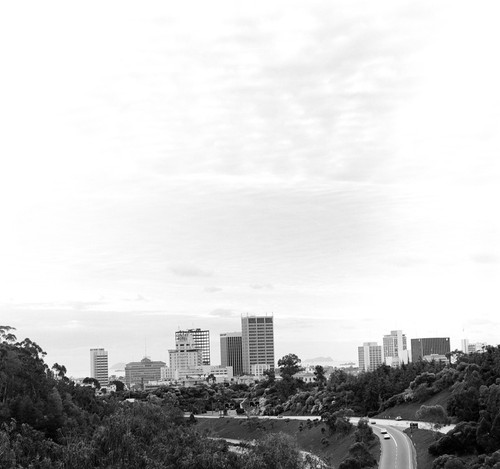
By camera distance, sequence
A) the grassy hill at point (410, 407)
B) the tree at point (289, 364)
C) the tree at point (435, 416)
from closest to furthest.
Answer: the tree at point (435, 416) → the grassy hill at point (410, 407) → the tree at point (289, 364)

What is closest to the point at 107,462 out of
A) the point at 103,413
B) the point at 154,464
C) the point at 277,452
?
the point at 154,464

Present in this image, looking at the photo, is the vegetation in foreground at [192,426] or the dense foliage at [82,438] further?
the vegetation in foreground at [192,426]

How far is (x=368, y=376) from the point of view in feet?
425

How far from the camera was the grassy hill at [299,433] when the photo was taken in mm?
84688

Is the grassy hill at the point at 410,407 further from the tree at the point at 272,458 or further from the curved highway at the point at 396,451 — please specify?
the tree at the point at 272,458

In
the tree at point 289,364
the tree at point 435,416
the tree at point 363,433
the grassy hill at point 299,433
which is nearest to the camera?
the tree at point 435,416

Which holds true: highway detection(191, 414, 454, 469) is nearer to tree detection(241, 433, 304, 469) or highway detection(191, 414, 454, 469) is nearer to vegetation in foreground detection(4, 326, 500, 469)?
vegetation in foreground detection(4, 326, 500, 469)

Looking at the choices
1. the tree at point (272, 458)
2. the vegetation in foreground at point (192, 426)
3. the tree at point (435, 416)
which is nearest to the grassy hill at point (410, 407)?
the vegetation in foreground at point (192, 426)

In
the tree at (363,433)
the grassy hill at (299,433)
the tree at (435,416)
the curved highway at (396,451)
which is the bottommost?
the grassy hill at (299,433)

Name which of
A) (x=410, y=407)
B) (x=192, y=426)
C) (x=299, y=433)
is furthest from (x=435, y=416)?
(x=192, y=426)

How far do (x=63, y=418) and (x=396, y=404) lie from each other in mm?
51274

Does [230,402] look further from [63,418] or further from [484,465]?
[484,465]

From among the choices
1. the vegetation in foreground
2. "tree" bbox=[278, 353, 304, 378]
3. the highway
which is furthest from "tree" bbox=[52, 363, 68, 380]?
"tree" bbox=[278, 353, 304, 378]

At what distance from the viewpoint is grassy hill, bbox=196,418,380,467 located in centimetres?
8469
